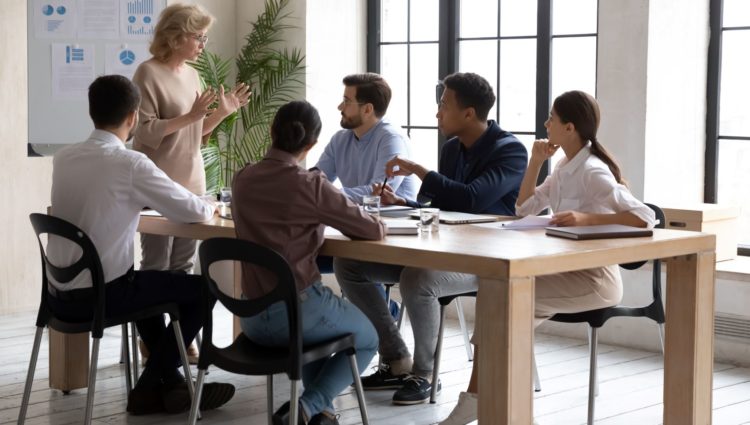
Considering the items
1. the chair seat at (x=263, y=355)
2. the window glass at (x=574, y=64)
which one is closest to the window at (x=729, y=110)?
the window glass at (x=574, y=64)

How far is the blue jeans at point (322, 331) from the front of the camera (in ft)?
10.5

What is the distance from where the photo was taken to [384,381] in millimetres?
4355

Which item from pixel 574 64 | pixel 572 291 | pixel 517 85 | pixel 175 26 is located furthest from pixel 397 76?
pixel 572 291

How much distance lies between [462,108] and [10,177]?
9.21 feet

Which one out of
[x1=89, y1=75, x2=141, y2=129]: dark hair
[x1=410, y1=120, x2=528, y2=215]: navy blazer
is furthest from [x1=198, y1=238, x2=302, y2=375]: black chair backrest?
[x1=410, y1=120, x2=528, y2=215]: navy blazer

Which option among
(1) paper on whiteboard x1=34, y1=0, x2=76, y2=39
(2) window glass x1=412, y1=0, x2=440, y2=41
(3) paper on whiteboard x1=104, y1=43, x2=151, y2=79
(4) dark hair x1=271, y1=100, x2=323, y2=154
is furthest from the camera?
(2) window glass x1=412, y1=0, x2=440, y2=41

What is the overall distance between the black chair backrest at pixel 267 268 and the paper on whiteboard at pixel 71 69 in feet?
10.7

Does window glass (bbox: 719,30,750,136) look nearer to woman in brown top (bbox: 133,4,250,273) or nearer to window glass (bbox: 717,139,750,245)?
window glass (bbox: 717,139,750,245)

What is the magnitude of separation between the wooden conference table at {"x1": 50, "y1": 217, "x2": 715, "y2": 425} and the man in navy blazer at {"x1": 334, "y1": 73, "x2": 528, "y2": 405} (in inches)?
23.1

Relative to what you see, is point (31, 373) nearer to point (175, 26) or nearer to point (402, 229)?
point (402, 229)

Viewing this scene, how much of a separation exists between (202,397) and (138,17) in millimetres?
2995

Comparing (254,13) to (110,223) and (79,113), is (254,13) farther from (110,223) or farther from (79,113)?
(110,223)

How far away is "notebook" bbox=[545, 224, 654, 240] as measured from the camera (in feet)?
10.8

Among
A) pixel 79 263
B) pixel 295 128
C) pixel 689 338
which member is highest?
pixel 295 128
